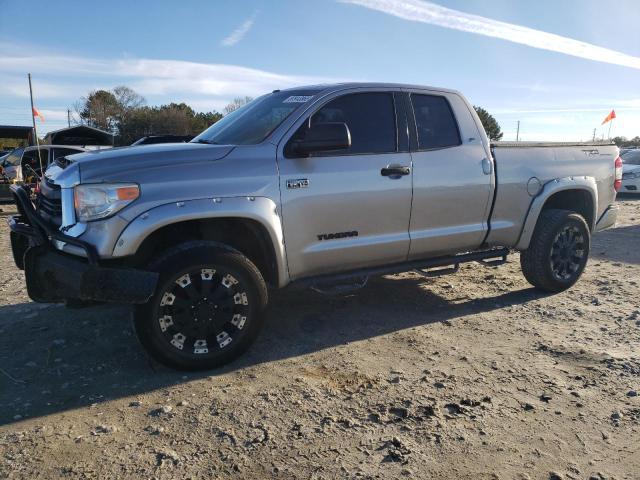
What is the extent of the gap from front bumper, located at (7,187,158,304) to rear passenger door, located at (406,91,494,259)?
236 cm

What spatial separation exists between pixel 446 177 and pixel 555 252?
1.78 metres

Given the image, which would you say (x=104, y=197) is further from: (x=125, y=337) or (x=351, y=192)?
(x=351, y=192)

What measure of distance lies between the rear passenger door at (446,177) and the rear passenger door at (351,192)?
0.15m

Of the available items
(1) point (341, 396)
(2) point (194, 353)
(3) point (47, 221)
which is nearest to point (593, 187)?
(1) point (341, 396)

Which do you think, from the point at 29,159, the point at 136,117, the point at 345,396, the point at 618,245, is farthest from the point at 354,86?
the point at 136,117

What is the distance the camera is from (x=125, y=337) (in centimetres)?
430

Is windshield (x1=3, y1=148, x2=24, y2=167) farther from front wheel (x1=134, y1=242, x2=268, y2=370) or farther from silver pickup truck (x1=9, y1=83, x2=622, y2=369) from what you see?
front wheel (x1=134, y1=242, x2=268, y2=370)

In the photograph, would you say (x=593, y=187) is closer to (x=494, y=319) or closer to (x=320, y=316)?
(x=494, y=319)

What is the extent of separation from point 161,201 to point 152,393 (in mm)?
1256

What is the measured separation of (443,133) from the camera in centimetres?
481

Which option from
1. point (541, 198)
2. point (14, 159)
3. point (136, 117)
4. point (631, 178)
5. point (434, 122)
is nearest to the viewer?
point (434, 122)

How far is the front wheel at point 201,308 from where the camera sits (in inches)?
137

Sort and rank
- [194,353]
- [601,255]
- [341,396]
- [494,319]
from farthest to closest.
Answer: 1. [601,255]
2. [494,319]
3. [194,353]
4. [341,396]

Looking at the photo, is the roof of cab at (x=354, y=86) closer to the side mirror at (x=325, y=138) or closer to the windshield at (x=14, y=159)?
the side mirror at (x=325, y=138)
